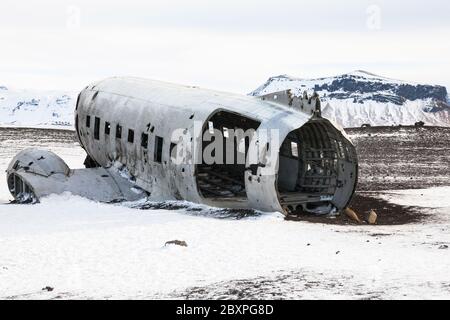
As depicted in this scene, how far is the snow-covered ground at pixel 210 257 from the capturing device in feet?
35.8

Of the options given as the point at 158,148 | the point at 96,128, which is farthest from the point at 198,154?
the point at 96,128

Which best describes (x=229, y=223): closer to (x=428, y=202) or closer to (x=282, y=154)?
(x=282, y=154)

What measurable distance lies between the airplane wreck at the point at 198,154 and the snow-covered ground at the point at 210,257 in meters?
2.04

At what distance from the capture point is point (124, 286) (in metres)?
11.2

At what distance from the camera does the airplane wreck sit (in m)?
19.9

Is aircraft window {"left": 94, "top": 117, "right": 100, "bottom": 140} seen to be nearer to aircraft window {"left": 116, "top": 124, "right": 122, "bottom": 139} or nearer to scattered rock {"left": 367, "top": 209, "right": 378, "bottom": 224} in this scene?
aircraft window {"left": 116, "top": 124, "right": 122, "bottom": 139}

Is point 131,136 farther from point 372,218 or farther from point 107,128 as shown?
point 372,218

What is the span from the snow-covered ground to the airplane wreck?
6.69 feet

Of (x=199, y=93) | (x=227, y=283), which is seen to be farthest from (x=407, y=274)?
(x=199, y=93)

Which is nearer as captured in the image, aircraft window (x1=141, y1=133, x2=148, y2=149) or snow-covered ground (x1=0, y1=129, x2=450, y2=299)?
snow-covered ground (x1=0, y1=129, x2=450, y2=299)

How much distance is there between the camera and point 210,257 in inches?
527

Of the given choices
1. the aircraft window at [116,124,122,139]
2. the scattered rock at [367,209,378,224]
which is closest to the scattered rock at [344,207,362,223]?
the scattered rock at [367,209,378,224]

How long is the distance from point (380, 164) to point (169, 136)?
21180 mm

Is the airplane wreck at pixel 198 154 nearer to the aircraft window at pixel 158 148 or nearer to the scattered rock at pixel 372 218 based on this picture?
the aircraft window at pixel 158 148
